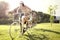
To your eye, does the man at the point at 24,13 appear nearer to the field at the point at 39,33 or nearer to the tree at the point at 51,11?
the field at the point at 39,33

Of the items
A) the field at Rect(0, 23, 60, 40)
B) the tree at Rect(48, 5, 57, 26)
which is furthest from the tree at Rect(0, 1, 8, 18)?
the tree at Rect(48, 5, 57, 26)

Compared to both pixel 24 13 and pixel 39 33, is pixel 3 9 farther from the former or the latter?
pixel 39 33

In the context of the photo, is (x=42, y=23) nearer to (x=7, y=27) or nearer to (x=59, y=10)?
(x=59, y=10)

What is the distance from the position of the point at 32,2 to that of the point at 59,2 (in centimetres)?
36

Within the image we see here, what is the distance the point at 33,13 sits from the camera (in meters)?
1.93

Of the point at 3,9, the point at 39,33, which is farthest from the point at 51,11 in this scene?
the point at 3,9

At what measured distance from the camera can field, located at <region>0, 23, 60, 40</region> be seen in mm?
1861

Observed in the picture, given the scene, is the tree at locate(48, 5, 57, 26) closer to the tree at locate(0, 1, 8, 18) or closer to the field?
the field

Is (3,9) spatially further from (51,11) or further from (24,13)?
(51,11)

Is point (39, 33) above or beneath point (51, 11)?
beneath

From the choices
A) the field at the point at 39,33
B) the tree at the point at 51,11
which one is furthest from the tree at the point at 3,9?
the tree at the point at 51,11

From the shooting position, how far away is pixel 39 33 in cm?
190

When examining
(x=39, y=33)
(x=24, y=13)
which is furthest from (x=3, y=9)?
(x=39, y=33)

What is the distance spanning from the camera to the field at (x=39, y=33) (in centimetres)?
186
